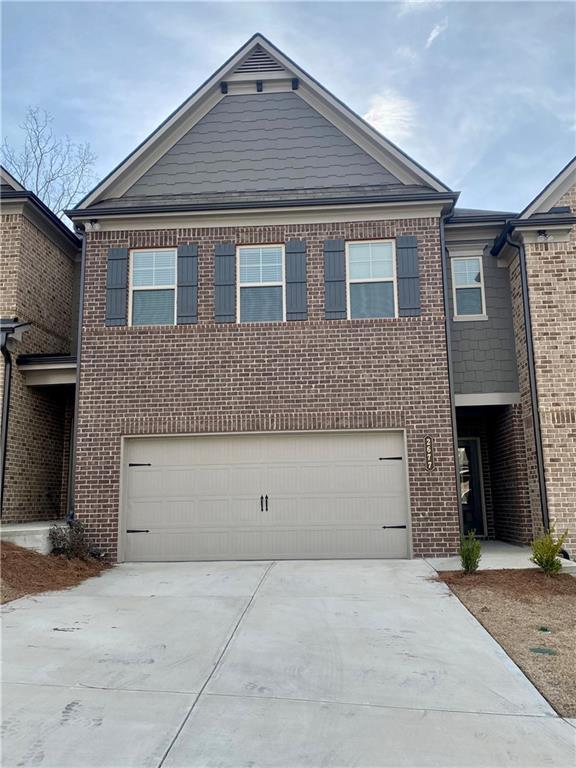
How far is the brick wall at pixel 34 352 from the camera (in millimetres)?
11438

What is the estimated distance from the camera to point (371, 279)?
1102 cm

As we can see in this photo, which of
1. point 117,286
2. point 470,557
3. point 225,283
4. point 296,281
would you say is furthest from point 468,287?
point 117,286

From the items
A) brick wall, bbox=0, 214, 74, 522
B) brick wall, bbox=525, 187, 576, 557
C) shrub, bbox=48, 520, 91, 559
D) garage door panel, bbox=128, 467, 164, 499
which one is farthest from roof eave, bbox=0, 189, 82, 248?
brick wall, bbox=525, 187, 576, 557

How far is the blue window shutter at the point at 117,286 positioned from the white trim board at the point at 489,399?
6.35 metres

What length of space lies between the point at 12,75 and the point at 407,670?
15.0 metres

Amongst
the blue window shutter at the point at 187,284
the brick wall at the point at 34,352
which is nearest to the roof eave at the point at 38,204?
the brick wall at the point at 34,352

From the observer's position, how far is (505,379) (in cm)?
1140

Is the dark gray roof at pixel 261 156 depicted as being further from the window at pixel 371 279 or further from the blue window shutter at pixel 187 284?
the window at pixel 371 279

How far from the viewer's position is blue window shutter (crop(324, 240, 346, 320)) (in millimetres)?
10898

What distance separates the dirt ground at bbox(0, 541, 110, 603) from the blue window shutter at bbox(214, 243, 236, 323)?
471 cm

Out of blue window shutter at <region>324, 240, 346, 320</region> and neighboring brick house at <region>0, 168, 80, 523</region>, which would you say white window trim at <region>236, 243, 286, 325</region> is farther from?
neighboring brick house at <region>0, 168, 80, 523</region>

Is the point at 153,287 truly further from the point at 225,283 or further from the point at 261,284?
the point at 261,284

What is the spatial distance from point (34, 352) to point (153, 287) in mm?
2920

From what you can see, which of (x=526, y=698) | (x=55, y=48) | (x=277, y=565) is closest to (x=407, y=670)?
(x=526, y=698)
